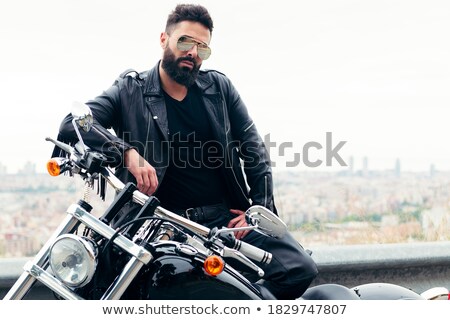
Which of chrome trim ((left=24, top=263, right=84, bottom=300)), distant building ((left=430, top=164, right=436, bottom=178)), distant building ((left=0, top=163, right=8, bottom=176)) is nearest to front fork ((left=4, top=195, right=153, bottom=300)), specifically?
chrome trim ((left=24, top=263, right=84, bottom=300))

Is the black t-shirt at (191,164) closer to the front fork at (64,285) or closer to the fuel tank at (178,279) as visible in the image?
the fuel tank at (178,279)

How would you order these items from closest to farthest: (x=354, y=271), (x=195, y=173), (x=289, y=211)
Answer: (x=195, y=173)
(x=354, y=271)
(x=289, y=211)

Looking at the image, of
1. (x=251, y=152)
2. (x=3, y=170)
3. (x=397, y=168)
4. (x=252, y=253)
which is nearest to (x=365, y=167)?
(x=397, y=168)

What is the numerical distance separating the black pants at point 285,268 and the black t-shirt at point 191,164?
1.16ft

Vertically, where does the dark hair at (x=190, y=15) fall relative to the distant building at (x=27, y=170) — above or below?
above

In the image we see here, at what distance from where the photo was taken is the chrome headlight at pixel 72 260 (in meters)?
2.41

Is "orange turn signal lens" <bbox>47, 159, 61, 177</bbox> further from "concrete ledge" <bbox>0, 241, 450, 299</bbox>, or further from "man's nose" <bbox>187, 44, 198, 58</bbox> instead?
"concrete ledge" <bbox>0, 241, 450, 299</bbox>

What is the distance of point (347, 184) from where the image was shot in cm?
680

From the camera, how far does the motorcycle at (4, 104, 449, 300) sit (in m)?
2.44

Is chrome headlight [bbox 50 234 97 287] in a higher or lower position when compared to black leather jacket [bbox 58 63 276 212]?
lower

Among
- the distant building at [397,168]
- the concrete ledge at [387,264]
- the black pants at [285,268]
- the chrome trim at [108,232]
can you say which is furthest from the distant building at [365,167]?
the chrome trim at [108,232]

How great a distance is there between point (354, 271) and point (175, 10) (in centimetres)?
188

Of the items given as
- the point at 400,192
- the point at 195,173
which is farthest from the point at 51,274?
the point at 400,192
